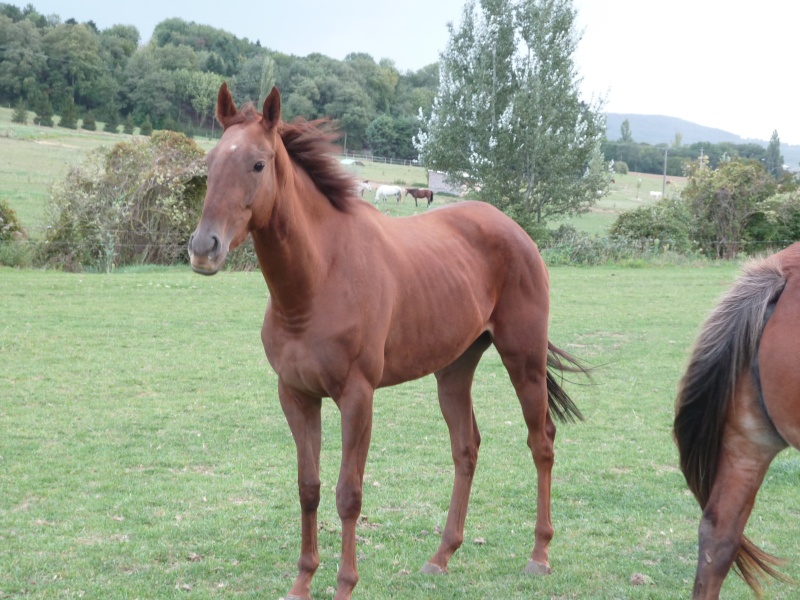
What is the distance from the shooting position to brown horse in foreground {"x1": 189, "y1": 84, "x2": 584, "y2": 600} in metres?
3.35

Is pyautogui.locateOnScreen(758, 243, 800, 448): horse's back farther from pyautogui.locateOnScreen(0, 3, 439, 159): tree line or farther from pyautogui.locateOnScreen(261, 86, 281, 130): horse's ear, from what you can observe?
pyautogui.locateOnScreen(0, 3, 439, 159): tree line

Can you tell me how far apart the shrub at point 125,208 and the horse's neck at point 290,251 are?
16.0 metres

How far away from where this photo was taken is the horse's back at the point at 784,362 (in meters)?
2.61

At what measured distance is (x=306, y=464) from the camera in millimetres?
3863

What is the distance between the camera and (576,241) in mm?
25125

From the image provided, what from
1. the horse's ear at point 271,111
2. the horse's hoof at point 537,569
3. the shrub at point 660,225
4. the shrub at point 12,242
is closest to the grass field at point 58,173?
the shrub at point 12,242

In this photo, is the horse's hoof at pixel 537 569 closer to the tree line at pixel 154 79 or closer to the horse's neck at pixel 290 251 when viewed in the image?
the horse's neck at pixel 290 251

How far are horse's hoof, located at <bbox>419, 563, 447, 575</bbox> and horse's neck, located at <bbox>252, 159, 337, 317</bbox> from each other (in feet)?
5.49

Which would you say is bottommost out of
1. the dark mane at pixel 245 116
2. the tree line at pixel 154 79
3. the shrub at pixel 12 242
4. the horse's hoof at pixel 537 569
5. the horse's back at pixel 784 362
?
the shrub at pixel 12 242

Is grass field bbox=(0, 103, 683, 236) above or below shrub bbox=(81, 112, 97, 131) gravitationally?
below

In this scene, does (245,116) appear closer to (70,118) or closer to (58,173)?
(58,173)

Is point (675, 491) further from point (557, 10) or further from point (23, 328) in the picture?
point (557, 10)

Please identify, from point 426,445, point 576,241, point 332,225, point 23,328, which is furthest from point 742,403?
point 576,241

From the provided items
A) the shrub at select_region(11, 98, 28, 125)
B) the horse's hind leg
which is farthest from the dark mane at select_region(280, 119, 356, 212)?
the shrub at select_region(11, 98, 28, 125)
